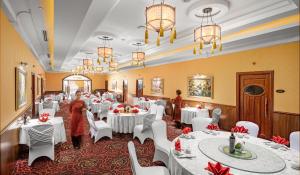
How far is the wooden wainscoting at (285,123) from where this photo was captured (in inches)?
203

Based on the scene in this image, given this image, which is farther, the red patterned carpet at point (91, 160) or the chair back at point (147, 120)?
the chair back at point (147, 120)

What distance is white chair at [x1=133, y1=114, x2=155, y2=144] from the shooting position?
5.32m

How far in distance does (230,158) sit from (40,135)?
3.83m

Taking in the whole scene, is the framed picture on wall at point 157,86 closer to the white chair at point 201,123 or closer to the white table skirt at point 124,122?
the white table skirt at point 124,122

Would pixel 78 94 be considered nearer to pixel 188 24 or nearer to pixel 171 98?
pixel 188 24

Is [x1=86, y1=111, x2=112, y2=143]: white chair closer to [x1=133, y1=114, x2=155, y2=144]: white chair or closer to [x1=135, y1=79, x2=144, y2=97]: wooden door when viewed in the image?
[x1=133, y1=114, x2=155, y2=144]: white chair

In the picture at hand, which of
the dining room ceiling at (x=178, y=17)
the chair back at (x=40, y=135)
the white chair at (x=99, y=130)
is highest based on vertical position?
the dining room ceiling at (x=178, y=17)

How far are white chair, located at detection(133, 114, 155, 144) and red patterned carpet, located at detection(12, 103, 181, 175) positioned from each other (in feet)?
0.68

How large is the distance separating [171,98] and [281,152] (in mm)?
7933

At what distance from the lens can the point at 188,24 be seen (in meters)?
5.55

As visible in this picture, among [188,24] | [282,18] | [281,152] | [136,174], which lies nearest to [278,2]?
[282,18]

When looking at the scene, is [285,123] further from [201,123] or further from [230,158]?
[230,158]

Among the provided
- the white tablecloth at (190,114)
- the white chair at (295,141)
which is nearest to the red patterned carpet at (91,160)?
the white tablecloth at (190,114)

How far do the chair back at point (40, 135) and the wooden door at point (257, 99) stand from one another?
21.0 ft
